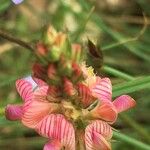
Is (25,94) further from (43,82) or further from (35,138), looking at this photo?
(35,138)

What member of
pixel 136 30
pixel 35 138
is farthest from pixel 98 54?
pixel 136 30

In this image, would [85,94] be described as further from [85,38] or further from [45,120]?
[85,38]

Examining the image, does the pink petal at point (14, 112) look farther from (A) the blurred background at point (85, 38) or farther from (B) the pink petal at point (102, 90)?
(A) the blurred background at point (85, 38)

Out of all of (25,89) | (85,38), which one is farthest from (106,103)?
(85,38)

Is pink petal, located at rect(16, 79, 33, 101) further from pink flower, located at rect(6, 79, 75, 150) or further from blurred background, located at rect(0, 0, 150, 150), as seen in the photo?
blurred background, located at rect(0, 0, 150, 150)

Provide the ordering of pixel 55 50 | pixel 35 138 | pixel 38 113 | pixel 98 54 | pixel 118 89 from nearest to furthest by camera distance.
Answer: pixel 55 50
pixel 38 113
pixel 98 54
pixel 118 89
pixel 35 138
